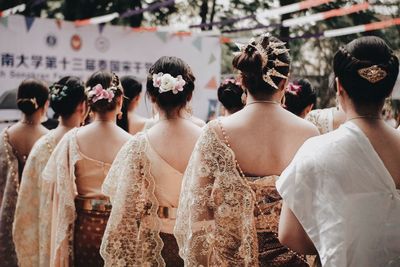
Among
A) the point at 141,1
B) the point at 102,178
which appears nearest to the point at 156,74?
the point at 102,178

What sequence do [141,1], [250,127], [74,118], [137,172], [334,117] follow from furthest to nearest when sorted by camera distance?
1. [141,1]
2. [74,118]
3. [334,117]
4. [137,172]
5. [250,127]

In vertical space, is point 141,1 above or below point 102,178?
above

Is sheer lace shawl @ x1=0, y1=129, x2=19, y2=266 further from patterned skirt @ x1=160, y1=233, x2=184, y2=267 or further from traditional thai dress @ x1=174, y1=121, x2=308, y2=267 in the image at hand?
traditional thai dress @ x1=174, y1=121, x2=308, y2=267

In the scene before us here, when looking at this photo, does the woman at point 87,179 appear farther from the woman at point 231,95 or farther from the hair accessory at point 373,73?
the hair accessory at point 373,73

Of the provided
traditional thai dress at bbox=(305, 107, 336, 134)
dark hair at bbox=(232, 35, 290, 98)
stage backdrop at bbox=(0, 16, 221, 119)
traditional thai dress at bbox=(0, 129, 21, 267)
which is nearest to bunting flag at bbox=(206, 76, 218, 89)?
stage backdrop at bbox=(0, 16, 221, 119)

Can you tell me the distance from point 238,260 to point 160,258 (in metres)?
0.70

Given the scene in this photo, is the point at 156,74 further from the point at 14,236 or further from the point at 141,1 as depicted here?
the point at 141,1

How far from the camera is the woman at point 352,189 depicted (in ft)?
A: 5.42

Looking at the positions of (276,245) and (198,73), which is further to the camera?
(198,73)

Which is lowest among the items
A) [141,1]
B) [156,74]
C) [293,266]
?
[293,266]

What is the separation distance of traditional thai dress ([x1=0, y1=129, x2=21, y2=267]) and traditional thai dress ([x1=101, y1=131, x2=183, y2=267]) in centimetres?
196

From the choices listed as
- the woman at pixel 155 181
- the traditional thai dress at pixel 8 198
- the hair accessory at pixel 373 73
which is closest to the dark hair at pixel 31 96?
the traditional thai dress at pixel 8 198

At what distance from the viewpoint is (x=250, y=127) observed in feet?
7.51

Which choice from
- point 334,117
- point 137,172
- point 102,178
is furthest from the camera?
point 334,117
